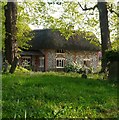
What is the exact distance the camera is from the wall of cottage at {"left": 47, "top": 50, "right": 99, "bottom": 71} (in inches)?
→ 2088

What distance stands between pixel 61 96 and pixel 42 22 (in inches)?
894

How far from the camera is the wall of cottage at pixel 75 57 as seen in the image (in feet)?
174

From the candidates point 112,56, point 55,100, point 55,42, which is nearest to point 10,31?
point 112,56

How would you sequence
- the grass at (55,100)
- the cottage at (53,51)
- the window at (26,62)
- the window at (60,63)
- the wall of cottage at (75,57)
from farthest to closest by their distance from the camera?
the window at (60,63), the wall of cottage at (75,57), the cottage at (53,51), the window at (26,62), the grass at (55,100)

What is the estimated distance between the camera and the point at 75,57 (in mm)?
54906

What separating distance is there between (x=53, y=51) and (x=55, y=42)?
153 cm

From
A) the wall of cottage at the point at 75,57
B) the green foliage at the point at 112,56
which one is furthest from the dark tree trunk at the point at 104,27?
the wall of cottage at the point at 75,57

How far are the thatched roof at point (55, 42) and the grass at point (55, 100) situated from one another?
132 ft

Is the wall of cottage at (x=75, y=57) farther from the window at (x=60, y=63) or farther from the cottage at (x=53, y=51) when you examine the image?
the window at (x=60, y=63)

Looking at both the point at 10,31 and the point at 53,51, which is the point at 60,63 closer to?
the point at 53,51

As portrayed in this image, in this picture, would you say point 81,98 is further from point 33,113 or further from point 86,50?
point 86,50

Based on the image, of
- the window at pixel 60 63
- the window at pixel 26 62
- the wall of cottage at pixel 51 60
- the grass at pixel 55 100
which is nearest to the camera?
the grass at pixel 55 100

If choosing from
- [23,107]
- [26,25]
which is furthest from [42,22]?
[23,107]

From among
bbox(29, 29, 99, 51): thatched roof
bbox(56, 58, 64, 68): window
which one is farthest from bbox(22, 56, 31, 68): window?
bbox(56, 58, 64, 68): window
